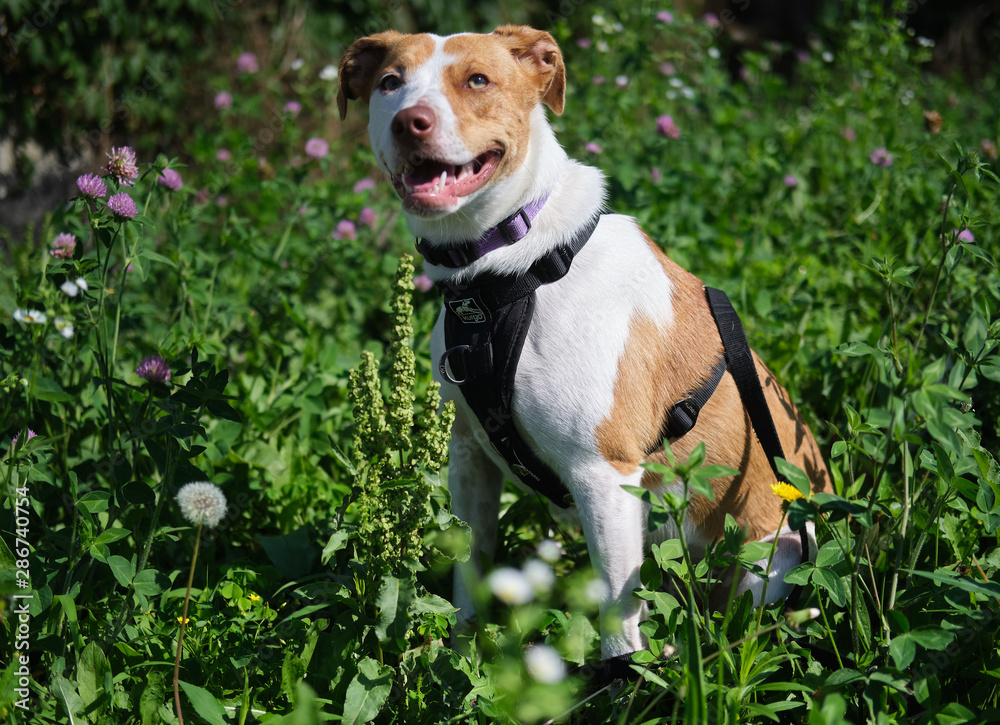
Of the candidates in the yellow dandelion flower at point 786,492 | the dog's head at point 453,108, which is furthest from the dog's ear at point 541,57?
the yellow dandelion flower at point 786,492

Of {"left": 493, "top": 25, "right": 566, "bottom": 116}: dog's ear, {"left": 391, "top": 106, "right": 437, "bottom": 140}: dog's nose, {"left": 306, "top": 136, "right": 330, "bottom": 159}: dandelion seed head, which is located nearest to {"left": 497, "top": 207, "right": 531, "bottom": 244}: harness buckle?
{"left": 391, "top": 106, "right": 437, "bottom": 140}: dog's nose

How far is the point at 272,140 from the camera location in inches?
235

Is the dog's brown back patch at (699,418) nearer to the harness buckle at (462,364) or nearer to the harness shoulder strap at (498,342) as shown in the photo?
the harness shoulder strap at (498,342)

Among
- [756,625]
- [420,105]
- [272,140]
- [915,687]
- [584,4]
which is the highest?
[420,105]

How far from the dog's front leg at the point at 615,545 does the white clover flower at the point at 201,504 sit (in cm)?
96

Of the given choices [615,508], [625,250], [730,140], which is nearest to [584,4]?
[730,140]

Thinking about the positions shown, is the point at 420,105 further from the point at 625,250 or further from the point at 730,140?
the point at 730,140

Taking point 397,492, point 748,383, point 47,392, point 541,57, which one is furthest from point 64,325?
point 748,383

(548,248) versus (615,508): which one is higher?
(548,248)

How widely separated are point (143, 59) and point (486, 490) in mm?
4314

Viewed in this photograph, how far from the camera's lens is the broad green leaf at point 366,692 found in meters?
1.65

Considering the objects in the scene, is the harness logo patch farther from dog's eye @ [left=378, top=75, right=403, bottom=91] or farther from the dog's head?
dog's eye @ [left=378, top=75, right=403, bottom=91]

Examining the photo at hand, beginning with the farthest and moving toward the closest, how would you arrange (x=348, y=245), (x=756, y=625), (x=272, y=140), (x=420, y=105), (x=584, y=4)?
(x=584, y=4) < (x=272, y=140) < (x=348, y=245) < (x=420, y=105) < (x=756, y=625)

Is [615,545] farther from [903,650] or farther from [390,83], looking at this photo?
[390,83]
